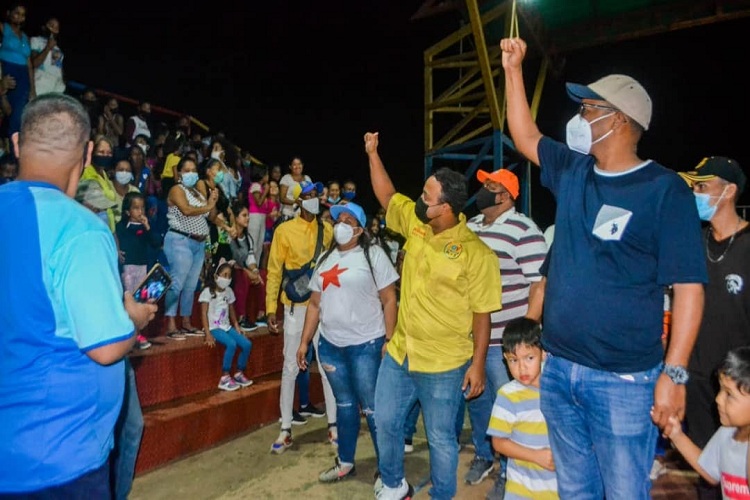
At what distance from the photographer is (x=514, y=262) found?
4.08 m

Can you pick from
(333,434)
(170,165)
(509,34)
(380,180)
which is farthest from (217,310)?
(509,34)

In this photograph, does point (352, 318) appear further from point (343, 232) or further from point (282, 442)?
point (282, 442)

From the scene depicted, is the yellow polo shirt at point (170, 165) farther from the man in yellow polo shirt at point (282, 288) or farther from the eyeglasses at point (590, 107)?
the eyeglasses at point (590, 107)

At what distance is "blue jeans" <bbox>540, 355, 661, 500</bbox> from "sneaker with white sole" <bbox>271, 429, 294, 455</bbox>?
345 centimetres

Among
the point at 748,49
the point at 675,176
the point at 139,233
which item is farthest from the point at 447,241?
the point at 748,49

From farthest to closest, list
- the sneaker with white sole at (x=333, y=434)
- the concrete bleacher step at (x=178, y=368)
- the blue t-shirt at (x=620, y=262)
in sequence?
the sneaker with white sole at (x=333, y=434), the concrete bleacher step at (x=178, y=368), the blue t-shirt at (x=620, y=262)

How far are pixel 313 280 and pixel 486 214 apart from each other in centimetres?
150

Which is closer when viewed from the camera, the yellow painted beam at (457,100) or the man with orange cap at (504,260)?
the man with orange cap at (504,260)

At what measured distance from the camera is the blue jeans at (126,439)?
8.96 feet

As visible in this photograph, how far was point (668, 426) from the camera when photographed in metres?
1.96

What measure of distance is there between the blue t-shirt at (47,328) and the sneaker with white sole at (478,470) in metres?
3.31

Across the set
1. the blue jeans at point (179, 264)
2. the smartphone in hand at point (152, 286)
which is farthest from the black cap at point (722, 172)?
the blue jeans at point (179, 264)

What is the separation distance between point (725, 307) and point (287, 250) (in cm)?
381

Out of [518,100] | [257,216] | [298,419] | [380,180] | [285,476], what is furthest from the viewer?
[257,216]
